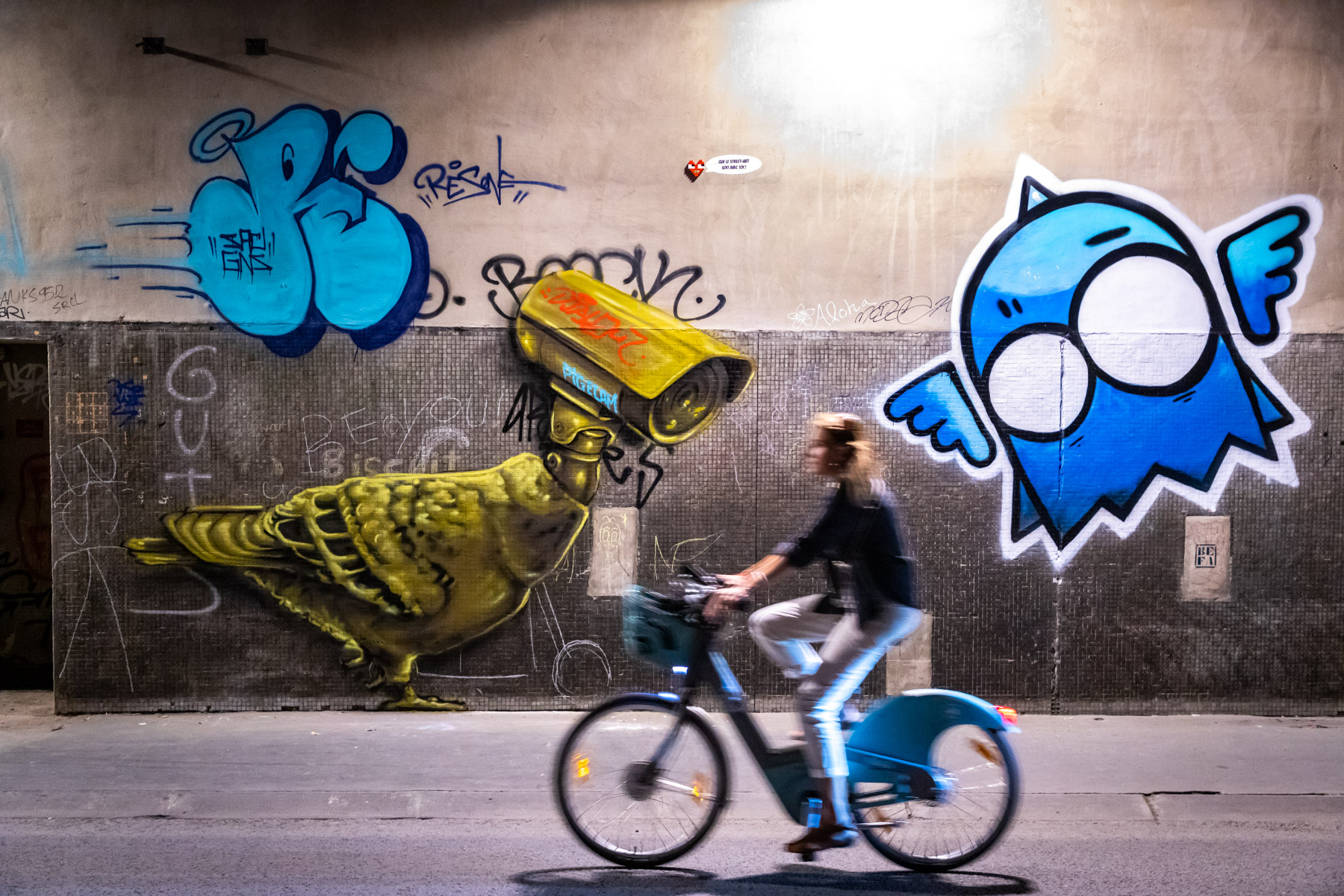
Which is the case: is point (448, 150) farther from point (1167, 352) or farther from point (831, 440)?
point (1167, 352)

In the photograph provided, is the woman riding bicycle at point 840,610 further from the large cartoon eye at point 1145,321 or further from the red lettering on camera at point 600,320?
the large cartoon eye at point 1145,321

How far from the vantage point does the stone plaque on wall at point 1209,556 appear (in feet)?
21.3

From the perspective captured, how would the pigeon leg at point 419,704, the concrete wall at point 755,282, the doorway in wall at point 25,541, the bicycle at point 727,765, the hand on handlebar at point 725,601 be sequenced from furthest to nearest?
the doorway in wall at point 25,541, the pigeon leg at point 419,704, the concrete wall at point 755,282, the bicycle at point 727,765, the hand on handlebar at point 725,601

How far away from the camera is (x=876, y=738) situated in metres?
4.05

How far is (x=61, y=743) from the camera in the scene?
19.4 feet

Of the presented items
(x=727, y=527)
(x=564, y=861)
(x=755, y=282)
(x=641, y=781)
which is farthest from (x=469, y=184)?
(x=564, y=861)

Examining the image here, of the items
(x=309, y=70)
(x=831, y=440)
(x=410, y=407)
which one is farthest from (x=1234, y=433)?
(x=309, y=70)

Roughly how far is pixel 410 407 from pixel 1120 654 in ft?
15.0

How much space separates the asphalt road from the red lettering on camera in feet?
9.29

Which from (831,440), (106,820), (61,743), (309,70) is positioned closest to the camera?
(831,440)

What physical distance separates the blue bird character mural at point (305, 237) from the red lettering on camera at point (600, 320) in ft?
2.97

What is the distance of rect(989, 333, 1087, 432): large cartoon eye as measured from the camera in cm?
643

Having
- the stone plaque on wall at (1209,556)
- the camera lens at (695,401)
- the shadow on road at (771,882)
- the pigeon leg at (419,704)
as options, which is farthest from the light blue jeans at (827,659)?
the stone plaque on wall at (1209,556)

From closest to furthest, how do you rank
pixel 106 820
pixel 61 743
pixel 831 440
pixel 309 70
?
pixel 831 440
pixel 106 820
pixel 61 743
pixel 309 70
